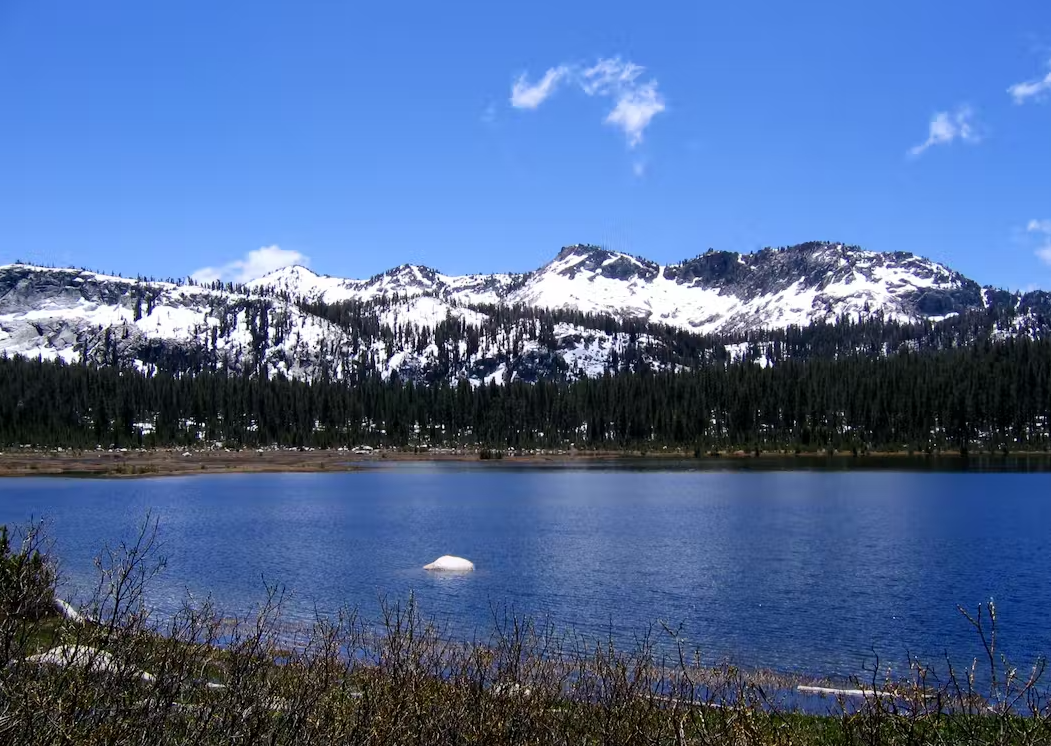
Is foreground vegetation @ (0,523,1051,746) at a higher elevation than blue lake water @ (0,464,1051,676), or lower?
higher

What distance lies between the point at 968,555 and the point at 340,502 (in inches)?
2362

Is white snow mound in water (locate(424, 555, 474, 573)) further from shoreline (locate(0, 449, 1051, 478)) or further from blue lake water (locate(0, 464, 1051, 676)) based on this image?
shoreline (locate(0, 449, 1051, 478))

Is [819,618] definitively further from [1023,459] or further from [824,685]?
[1023,459]

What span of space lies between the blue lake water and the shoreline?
36.7 m

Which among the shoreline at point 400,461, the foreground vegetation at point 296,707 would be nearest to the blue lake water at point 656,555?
the foreground vegetation at point 296,707

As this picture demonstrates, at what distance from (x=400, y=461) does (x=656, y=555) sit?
140m

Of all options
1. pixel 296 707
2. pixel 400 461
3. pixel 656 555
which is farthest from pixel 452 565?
pixel 400 461

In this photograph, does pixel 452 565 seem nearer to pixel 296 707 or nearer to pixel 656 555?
pixel 656 555

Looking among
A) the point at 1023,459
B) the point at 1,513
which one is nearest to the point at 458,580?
the point at 1,513

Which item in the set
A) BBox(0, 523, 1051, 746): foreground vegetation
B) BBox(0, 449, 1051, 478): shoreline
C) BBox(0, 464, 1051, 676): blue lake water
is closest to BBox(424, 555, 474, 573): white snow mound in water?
BBox(0, 464, 1051, 676): blue lake water

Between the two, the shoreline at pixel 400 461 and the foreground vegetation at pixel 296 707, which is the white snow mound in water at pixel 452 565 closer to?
the foreground vegetation at pixel 296 707

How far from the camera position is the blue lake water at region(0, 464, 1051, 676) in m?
32.6

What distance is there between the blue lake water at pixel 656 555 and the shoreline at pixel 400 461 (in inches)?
1446

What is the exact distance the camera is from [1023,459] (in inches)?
5999
